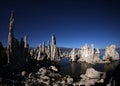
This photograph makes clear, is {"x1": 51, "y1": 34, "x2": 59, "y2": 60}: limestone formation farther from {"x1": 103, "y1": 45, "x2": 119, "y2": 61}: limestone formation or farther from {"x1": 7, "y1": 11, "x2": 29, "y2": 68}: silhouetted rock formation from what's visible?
{"x1": 7, "y1": 11, "x2": 29, "y2": 68}: silhouetted rock formation

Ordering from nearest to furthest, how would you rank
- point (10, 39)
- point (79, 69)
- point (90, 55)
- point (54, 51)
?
1. point (10, 39)
2. point (79, 69)
3. point (90, 55)
4. point (54, 51)

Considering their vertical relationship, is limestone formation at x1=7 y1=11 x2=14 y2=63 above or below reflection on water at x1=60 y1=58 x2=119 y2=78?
above

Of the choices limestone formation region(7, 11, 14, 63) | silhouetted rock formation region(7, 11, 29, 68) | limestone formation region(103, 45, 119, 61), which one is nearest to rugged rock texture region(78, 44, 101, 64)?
limestone formation region(103, 45, 119, 61)

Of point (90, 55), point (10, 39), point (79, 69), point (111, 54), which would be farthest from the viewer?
point (90, 55)

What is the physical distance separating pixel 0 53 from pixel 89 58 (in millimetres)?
102459

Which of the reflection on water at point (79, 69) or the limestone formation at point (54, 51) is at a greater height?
the limestone formation at point (54, 51)

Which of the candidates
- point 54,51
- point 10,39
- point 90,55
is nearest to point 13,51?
point 10,39

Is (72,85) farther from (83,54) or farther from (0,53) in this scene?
(83,54)

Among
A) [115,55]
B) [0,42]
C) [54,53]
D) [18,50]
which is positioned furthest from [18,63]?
[115,55]

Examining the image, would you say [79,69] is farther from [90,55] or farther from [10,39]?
[90,55]

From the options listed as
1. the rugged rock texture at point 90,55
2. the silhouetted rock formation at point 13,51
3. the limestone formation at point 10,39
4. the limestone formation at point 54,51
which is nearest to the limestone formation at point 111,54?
the rugged rock texture at point 90,55

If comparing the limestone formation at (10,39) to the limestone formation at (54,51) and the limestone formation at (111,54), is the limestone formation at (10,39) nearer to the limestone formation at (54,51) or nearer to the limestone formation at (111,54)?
the limestone formation at (54,51)

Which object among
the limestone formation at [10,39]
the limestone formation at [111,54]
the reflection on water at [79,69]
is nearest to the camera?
the limestone formation at [10,39]

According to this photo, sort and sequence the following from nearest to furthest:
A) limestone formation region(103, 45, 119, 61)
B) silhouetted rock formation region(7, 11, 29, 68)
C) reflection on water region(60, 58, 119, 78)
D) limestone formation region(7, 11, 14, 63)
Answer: limestone formation region(7, 11, 14, 63)
silhouetted rock formation region(7, 11, 29, 68)
reflection on water region(60, 58, 119, 78)
limestone formation region(103, 45, 119, 61)
